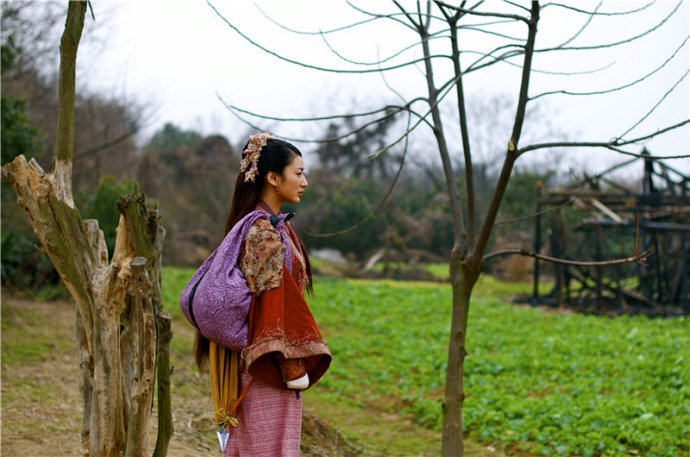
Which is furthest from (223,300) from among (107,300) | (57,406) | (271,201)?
(57,406)

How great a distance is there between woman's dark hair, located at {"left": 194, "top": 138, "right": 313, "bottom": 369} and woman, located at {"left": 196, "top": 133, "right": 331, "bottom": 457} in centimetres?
1

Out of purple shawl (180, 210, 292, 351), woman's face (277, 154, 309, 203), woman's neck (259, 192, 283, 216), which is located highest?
woman's face (277, 154, 309, 203)

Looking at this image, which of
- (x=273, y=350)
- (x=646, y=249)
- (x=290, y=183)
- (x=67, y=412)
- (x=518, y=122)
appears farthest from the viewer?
(x=646, y=249)

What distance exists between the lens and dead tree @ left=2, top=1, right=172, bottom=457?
267cm

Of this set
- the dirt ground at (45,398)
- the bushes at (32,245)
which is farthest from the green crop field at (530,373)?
the dirt ground at (45,398)

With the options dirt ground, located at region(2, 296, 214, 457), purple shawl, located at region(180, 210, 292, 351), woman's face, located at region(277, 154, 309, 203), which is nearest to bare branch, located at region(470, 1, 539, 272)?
woman's face, located at region(277, 154, 309, 203)

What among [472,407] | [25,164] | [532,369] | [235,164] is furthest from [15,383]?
[235,164]

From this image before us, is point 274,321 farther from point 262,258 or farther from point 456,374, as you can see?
point 456,374

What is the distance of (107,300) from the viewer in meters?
2.73

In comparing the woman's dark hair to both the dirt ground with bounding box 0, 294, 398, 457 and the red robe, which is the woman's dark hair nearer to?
the red robe

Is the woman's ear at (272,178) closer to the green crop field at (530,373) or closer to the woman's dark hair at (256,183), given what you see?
the woman's dark hair at (256,183)

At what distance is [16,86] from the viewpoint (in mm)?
10055

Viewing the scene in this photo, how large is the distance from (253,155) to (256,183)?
0.13m

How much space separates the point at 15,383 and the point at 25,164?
3.46m
